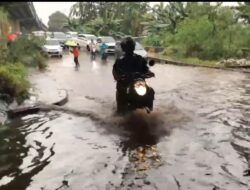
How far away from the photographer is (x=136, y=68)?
393 inches

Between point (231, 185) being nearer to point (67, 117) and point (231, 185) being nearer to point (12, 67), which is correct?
point (67, 117)

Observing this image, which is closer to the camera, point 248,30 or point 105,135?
point 105,135

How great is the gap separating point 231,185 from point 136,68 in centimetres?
430

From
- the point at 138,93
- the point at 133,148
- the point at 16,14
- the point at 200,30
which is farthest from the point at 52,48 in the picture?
the point at 133,148

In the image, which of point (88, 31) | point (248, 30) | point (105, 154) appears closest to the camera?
point (105, 154)

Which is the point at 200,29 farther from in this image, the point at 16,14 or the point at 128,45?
the point at 128,45

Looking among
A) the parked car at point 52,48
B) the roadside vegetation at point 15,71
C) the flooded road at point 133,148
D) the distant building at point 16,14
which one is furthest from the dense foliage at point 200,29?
the flooded road at point 133,148

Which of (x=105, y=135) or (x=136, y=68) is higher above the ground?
(x=136, y=68)

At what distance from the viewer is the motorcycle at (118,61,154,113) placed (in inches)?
360

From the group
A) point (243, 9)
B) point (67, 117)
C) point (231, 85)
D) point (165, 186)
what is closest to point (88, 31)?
point (243, 9)

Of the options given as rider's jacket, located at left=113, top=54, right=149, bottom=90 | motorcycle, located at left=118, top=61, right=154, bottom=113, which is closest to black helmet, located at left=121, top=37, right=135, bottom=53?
rider's jacket, located at left=113, top=54, right=149, bottom=90

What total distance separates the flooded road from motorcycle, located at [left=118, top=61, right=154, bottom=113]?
1.69 feet

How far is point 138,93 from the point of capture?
9.16 meters

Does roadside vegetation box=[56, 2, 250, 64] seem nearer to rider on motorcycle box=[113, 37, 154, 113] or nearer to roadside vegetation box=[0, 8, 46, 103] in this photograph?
roadside vegetation box=[0, 8, 46, 103]
